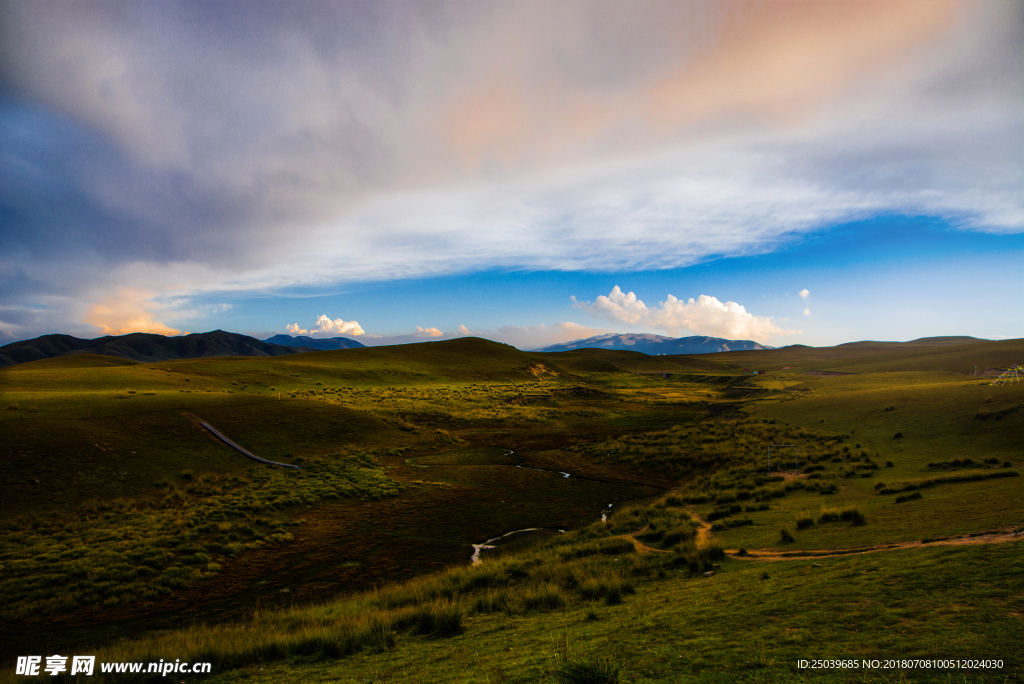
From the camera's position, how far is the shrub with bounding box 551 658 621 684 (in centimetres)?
476

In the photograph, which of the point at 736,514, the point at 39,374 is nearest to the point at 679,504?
the point at 736,514

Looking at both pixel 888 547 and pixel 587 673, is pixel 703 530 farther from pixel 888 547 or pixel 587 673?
pixel 587 673

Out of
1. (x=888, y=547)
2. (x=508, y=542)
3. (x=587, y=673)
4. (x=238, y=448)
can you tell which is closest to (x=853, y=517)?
(x=888, y=547)

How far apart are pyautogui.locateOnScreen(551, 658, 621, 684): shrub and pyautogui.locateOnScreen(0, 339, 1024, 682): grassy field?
0.03 meters

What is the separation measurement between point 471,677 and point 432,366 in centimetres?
11065

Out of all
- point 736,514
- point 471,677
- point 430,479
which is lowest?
point 430,479

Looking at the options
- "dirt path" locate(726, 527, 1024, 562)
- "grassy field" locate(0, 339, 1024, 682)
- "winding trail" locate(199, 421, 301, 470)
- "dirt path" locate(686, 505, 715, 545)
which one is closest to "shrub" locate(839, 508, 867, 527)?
"grassy field" locate(0, 339, 1024, 682)

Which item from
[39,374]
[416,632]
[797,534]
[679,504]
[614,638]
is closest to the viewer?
[614,638]

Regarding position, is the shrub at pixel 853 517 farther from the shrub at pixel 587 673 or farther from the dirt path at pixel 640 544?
the shrub at pixel 587 673

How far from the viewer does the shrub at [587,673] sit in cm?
476

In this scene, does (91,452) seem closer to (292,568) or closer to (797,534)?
(292,568)

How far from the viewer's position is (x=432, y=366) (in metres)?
115

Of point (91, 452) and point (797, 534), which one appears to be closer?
point (797, 534)

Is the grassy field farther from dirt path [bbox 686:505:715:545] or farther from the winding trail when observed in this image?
the winding trail
